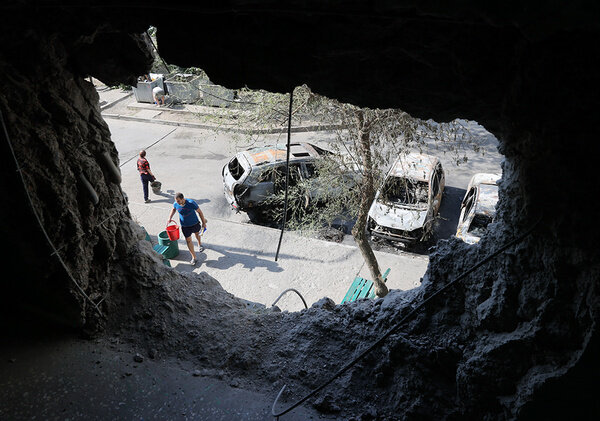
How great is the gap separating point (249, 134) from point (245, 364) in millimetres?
4708

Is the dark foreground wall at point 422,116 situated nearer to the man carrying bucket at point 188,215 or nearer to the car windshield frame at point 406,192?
the car windshield frame at point 406,192

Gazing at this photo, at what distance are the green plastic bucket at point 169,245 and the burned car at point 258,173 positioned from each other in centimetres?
187

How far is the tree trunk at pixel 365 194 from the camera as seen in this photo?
672 centimetres

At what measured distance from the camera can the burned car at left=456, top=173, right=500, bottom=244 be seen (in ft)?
28.1

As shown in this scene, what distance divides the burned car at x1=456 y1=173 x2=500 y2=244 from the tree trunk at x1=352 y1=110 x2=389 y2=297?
6.75 feet

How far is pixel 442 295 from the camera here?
3.20 metres

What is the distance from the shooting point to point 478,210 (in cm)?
869

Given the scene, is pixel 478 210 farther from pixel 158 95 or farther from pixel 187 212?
pixel 158 95

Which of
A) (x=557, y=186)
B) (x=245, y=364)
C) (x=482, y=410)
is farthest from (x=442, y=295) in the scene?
(x=245, y=364)

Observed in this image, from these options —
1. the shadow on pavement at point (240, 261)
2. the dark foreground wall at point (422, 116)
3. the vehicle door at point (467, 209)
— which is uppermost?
the dark foreground wall at point (422, 116)

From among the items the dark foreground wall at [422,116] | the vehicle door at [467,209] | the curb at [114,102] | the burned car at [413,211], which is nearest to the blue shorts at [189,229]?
the burned car at [413,211]

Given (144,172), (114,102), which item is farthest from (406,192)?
(114,102)

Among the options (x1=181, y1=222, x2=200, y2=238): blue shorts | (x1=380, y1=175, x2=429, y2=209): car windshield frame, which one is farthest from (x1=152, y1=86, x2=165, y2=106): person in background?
(x1=380, y1=175, x2=429, y2=209): car windshield frame

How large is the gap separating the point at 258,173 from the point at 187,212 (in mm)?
1970
